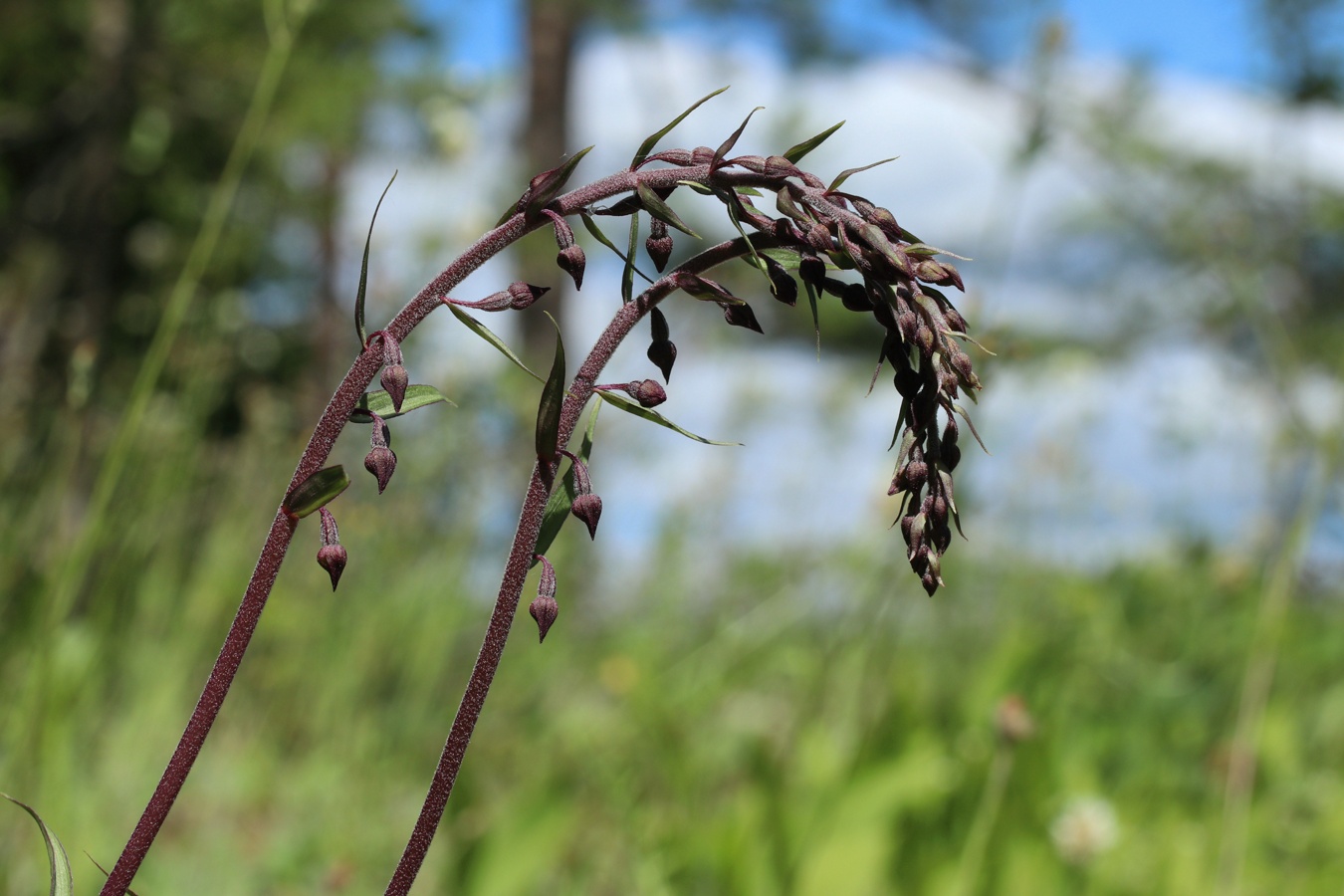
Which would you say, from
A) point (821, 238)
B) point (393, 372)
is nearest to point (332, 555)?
point (393, 372)

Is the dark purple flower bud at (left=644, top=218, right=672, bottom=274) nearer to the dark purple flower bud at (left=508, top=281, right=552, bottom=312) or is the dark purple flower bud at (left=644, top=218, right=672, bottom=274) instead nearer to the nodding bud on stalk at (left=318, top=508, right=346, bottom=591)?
the dark purple flower bud at (left=508, top=281, right=552, bottom=312)

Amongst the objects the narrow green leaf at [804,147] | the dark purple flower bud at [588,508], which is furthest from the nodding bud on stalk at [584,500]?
the narrow green leaf at [804,147]

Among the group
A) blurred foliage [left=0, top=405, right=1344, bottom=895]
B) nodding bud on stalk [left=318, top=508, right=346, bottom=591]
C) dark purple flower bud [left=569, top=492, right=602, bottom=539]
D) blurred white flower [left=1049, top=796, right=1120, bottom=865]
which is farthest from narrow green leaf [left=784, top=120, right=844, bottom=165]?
blurred white flower [left=1049, top=796, right=1120, bottom=865]

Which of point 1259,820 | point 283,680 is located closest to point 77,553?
point 283,680

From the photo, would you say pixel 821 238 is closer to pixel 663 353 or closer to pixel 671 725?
pixel 663 353

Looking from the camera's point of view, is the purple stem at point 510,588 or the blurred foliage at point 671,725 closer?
the purple stem at point 510,588

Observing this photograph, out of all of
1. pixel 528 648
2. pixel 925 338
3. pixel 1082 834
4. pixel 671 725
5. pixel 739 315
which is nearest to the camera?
pixel 925 338

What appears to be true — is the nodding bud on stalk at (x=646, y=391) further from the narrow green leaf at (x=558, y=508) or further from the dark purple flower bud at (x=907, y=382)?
the dark purple flower bud at (x=907, y=382)
